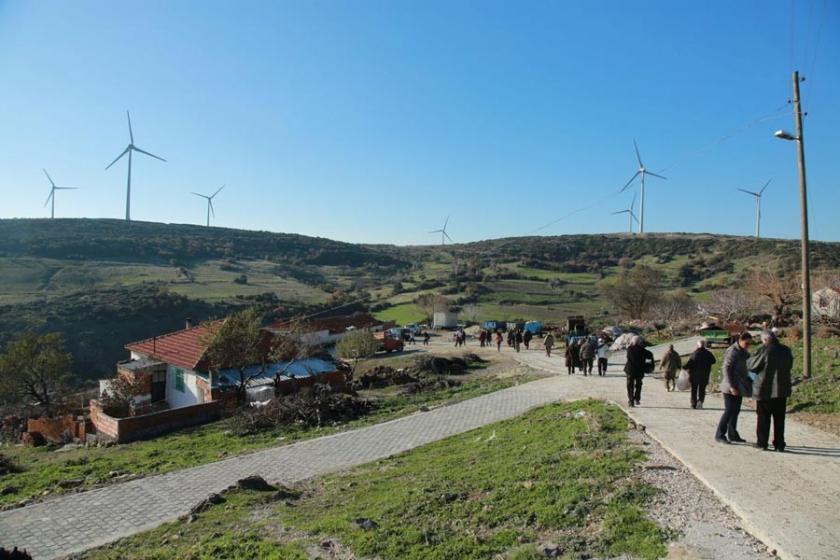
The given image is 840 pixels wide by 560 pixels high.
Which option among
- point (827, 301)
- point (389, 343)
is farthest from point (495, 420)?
point (389, 343)

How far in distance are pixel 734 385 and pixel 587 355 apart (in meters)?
12.3

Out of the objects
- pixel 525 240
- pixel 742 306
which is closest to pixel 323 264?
pixel 525 240

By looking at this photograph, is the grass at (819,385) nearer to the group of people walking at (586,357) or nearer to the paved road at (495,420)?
the paved road at (495,420)

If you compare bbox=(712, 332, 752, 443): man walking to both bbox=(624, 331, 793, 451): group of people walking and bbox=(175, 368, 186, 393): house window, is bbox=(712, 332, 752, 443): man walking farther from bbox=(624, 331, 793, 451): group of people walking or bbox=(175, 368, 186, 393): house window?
bbox=(175, 368, 186, 393): house window

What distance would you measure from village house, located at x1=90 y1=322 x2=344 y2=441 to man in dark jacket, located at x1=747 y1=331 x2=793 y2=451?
58.8 ft

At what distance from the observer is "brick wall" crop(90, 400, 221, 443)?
18234 millimetres

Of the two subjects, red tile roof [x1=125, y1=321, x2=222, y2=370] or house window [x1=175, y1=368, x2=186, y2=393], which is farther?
house window [x1=175, y1=368, x2=186, y2=393]

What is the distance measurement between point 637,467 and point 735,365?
2.36 meters

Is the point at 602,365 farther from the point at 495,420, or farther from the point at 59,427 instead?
the point at 59,427

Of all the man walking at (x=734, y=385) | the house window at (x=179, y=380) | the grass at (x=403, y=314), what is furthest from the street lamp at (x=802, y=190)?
the grass at (x=403, y=314)

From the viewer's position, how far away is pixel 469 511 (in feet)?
22.5

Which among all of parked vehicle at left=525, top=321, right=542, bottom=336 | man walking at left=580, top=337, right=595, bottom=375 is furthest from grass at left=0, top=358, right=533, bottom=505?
parked vehicle at left=525, top=321, right=542, bottom=336

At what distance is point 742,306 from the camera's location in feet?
117

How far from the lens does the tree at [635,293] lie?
4916 cm
